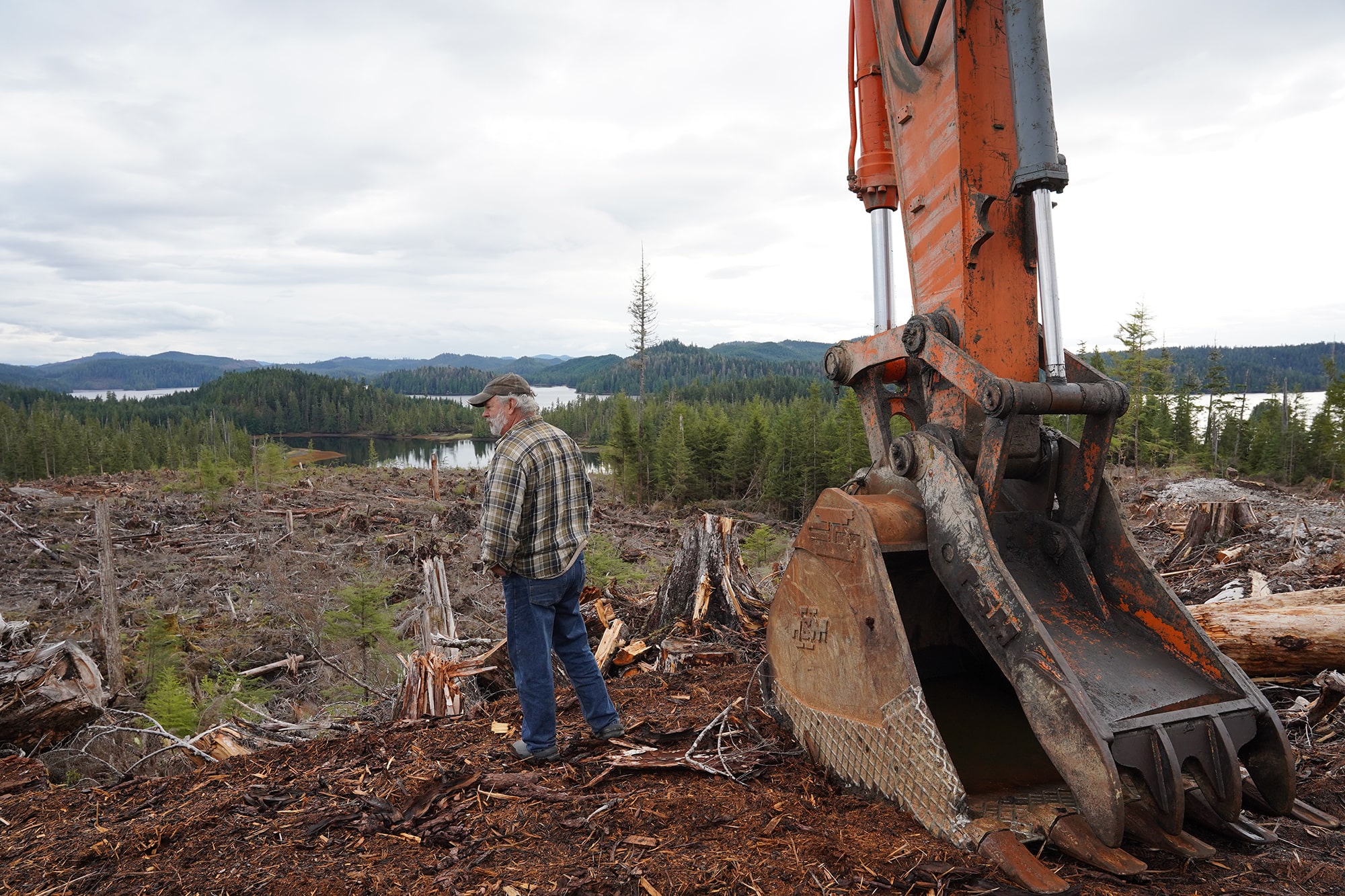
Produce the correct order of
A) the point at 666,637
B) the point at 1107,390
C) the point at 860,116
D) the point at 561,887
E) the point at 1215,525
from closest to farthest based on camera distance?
the point at 561,887
the point at 1107,390
the point at 860,116
the point at 666,637
the point at 1215,525

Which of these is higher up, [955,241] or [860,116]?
[860,116]

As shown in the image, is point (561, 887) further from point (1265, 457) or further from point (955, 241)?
point (1265, 457)

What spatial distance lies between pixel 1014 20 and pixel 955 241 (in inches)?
40.7

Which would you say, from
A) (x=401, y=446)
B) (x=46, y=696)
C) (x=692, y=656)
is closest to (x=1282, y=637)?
(x=692, y=656)

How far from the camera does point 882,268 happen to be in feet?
14.2

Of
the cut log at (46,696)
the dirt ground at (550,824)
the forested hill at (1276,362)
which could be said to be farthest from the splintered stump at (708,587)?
the forested hill at (1276,362)

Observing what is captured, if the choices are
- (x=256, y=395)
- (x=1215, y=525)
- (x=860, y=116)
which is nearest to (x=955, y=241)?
(x=860, y=116)

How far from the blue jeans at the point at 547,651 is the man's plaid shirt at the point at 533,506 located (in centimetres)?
12

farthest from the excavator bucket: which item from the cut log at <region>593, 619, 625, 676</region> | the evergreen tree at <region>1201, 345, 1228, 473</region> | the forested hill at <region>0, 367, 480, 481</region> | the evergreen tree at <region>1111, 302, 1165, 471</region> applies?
the forested hill at <region>0, 367, 480, 481</region>

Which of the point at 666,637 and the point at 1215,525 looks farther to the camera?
the point at 1215,525

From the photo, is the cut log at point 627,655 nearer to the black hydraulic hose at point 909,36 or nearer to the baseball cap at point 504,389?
Answer: the baseball cap at point 504,389

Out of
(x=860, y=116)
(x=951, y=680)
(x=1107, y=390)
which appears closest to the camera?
(x=1107, y=390)

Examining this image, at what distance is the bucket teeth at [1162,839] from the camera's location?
2.76m

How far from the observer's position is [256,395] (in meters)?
151
